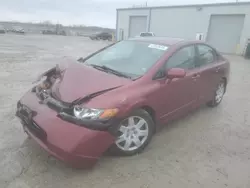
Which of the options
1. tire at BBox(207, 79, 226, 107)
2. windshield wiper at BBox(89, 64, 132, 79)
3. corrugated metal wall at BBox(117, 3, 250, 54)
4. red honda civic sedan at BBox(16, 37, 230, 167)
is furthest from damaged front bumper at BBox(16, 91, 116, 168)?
corrugated metal wall at BBox(117, 3, 250, 54)

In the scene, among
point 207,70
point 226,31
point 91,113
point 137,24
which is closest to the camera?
point 91,113

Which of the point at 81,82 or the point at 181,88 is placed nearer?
the point at 81,82

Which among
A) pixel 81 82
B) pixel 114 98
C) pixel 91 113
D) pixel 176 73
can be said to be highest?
pixel 176 73

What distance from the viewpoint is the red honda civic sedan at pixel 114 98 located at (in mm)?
2378

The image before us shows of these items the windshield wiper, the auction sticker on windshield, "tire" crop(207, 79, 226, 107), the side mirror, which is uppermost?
the auction sticker on windshield

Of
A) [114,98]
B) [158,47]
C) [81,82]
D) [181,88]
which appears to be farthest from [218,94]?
[81,82]

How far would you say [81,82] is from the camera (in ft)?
9.02

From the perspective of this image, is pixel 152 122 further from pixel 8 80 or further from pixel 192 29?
pixel 192 29

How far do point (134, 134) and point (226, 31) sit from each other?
74.5 ft

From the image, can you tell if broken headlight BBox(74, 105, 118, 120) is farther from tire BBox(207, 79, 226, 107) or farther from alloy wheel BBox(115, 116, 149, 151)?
tire BBox(207, 79, 226, 107)

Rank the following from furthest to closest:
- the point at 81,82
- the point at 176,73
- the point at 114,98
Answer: the point at 176,73 → the point at 81,82 → the point at 114,98

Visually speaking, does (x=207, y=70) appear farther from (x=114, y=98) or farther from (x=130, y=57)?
(x=114, y=98)

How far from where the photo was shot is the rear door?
3996 mm

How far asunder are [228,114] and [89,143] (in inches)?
135
